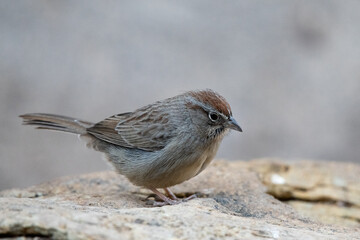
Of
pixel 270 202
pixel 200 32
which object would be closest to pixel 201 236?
pixel 270 202

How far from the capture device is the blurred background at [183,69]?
9.91 m

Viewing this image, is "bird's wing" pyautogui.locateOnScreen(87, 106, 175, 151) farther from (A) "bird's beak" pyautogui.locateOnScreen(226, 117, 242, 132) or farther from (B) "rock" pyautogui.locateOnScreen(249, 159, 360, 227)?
(B) "rock" pyautogui.locateOnScreen(249, 159, 360, 227)

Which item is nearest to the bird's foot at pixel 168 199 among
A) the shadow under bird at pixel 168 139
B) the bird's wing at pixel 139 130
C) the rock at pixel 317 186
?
the shadow under bird at pixel 168 139

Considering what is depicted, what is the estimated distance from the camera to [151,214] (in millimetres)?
3883

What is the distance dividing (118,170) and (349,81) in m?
7.21

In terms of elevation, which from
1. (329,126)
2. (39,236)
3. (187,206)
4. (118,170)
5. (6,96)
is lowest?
(39,236)

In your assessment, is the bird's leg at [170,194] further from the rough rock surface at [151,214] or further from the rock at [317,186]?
the rock at [317,186]

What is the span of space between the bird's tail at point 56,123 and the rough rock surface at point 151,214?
2.15ft

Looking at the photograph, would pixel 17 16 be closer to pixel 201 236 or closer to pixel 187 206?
pixel 187 206

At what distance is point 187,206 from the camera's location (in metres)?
4.30

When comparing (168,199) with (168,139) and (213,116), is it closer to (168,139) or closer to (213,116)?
(168,139)

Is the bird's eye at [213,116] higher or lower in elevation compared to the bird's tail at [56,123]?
higher

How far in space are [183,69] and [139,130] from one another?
5045 millimetres

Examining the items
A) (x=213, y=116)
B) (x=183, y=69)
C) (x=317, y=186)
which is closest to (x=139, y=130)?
(x=213, y=116)
